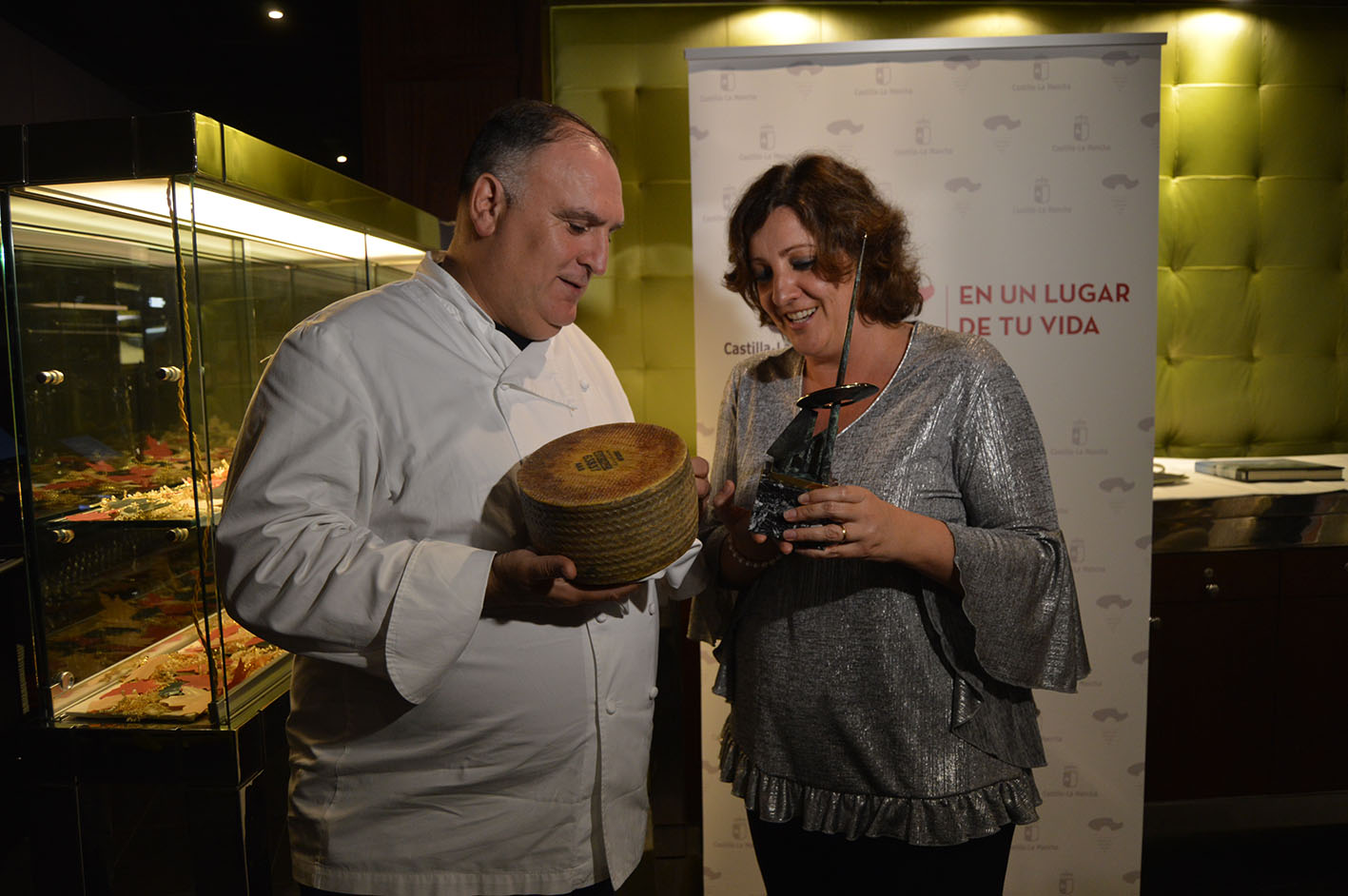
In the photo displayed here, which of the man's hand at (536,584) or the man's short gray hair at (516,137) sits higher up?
the man's short gray hair at (516,137)

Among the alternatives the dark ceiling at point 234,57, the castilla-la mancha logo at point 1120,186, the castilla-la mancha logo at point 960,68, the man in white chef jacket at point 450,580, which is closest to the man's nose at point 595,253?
the man in white chef jacket at point 450,580

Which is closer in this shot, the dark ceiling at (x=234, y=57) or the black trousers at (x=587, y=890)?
the black trousers at (x=587, y=890)

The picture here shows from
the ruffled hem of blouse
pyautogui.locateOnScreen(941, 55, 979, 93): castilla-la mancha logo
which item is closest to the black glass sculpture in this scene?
the ruffled hem of blouse

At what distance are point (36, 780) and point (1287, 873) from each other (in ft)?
11.9

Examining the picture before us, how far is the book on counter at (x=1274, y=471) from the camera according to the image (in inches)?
117

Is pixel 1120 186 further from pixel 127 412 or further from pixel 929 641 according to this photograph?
pixel 127 412

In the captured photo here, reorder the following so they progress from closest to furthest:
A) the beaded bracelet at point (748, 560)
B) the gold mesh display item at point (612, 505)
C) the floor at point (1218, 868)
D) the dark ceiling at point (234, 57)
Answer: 1. the gold mesh display item at point (612, 505)
2. the beaded bracelet at point (748, 560)
3. the floor at point (1218, 868)
4. the dark ceiling at point (234, 57)

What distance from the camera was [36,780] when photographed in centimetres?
181

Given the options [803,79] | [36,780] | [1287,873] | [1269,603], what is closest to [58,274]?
[36,780]

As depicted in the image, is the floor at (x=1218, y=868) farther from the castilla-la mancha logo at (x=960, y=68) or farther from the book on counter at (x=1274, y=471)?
the castilla-la mancha logo at (x=960, y=68)

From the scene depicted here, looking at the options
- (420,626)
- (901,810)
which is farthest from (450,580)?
(901,810)

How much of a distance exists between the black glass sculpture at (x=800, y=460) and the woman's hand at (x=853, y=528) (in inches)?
0.5

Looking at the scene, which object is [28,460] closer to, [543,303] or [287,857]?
[543,303]

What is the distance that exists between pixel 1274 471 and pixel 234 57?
478cm
